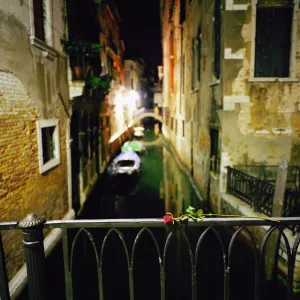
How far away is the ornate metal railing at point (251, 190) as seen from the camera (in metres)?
6.71

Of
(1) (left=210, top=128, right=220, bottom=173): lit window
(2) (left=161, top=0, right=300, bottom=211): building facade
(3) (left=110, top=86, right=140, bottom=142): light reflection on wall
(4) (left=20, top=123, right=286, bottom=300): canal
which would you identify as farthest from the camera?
(3) (left=110, top=86, right=140, bottom=142): light reflection on wall

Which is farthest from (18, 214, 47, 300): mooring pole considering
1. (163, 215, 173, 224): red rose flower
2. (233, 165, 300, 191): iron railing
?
(233, 165, 300, 191): iron railing

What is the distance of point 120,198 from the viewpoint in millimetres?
13172

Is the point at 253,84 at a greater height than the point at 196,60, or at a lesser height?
lesser

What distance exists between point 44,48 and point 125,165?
33.5ft

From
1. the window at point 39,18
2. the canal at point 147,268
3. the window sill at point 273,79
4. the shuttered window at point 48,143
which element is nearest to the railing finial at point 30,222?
the canal at point 147,268

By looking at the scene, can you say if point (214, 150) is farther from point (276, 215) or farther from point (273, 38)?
point (276, 215)

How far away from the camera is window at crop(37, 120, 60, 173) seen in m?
7.02

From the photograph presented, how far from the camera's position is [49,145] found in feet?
25.3

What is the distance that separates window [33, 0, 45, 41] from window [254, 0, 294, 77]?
5.95m

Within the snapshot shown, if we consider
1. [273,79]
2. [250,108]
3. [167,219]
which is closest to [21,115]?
[167,219]

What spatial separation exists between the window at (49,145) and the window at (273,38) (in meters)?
6.10

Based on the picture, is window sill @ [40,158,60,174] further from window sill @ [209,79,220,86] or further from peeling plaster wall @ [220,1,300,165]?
window sill @ [209,79,220,86]

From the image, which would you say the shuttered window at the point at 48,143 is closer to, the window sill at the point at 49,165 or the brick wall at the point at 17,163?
the window sill at the point at 49,165
